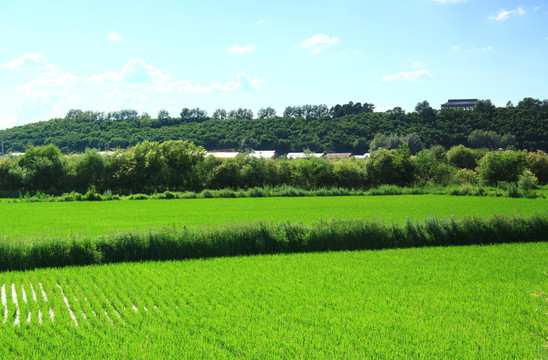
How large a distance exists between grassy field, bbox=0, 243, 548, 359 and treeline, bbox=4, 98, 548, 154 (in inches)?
3181

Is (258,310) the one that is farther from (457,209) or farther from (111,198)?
(111,198)

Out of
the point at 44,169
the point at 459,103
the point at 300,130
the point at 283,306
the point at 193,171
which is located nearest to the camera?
the point at 283,306

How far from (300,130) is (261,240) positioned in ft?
309

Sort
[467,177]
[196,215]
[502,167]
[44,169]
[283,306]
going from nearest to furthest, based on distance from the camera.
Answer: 1. [283,306]
2. [196,215]
3. [44,169]
4. [502,167]
5. [467,177]

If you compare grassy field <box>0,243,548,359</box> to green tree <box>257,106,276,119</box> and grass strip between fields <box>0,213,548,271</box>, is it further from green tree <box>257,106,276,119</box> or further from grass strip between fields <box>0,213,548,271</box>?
green tree <box>257,106,276,119</box>

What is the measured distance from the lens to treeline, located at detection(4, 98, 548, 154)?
9025cm

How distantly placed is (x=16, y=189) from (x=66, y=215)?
27.5 m

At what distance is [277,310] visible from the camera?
32.0 ft

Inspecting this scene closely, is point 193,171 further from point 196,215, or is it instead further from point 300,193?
point 196,215

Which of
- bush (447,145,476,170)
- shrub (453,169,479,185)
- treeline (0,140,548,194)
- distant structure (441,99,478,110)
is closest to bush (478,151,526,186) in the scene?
treeline (0,140,548,194)

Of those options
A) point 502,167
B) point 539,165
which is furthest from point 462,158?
point 502,167

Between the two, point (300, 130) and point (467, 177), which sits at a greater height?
point (300, 130)

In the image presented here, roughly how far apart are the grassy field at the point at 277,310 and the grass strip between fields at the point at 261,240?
123 cm

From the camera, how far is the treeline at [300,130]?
90250mm
